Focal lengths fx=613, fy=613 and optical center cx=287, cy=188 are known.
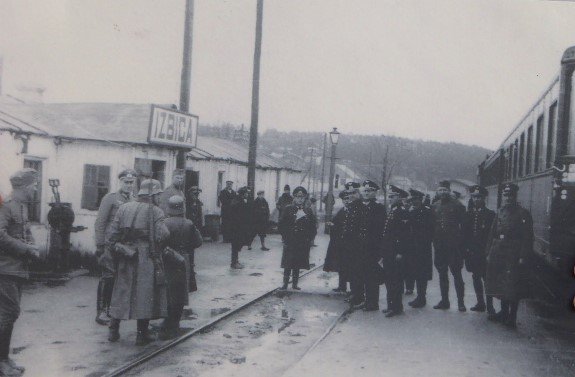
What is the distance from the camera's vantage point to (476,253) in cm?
899

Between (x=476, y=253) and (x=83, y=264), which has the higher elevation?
(x=476, y=253)

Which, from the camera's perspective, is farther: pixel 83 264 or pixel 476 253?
pixel 83 264

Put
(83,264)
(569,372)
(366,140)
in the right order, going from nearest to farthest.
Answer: (569,372) < (83,264) < (366,140)

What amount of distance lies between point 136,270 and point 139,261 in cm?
10

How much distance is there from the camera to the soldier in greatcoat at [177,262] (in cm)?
697

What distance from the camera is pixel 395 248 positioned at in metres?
8.78

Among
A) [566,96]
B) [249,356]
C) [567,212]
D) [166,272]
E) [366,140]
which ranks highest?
[366,140]

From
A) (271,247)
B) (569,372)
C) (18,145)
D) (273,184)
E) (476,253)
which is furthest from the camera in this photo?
(273,184)

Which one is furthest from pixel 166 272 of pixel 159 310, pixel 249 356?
pixel 249 356

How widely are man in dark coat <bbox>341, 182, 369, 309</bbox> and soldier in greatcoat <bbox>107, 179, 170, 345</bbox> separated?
336cm

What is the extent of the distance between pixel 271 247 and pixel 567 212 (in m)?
12.0

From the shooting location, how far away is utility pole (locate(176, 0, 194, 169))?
10.3m

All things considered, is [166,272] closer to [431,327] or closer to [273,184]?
[431,327]

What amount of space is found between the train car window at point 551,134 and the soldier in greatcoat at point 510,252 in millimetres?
706
